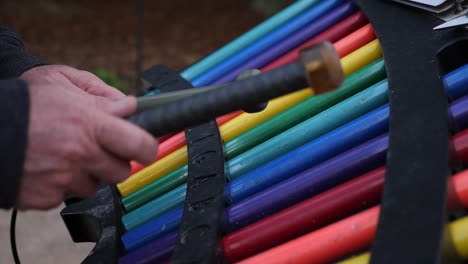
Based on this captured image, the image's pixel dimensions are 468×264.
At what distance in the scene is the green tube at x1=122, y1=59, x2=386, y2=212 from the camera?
998mm

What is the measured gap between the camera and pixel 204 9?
5211 mm

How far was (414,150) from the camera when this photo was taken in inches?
30.0

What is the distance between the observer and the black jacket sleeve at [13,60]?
44.6 inches

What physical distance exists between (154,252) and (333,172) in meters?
0.27

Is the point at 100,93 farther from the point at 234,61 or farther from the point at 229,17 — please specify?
the point at 229,17

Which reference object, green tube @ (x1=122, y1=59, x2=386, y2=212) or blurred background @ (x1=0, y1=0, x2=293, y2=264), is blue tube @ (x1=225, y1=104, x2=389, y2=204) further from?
blurred background @ (x1=0, y1=0, x2=293, y2=264)

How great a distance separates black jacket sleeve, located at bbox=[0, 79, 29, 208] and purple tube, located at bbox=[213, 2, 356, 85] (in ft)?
1.68

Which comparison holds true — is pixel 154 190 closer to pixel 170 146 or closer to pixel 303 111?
pixel 170 146

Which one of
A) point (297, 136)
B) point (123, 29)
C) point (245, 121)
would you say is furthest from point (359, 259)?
point (123, 29)

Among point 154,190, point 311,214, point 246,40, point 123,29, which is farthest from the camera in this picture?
point 123,29

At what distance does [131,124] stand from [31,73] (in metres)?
0.42

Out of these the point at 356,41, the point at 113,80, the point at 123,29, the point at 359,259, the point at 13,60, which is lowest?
the point at 359,259

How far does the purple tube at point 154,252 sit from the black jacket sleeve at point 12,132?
0.81 ft

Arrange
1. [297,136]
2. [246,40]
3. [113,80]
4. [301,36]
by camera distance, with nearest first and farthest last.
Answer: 1. [297,136]
2. [301,36]
3. [246,40]
4. [113,80]
